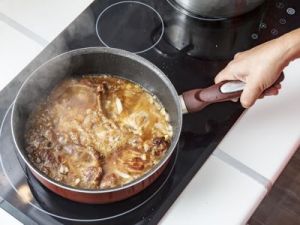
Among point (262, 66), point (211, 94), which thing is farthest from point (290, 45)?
point (211, 94)

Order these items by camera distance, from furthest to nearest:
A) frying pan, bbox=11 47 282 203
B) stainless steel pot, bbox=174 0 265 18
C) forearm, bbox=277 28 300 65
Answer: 1. stainless steel pot, bbox=174 0 265 18
2. forearm, bbox=277 28 300 65
3. frying pan, bbox=11 47 282 203

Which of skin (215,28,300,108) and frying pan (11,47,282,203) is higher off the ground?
frying pan (11,47,282,203)

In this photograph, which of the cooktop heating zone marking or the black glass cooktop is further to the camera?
the cooktop heating zone marking

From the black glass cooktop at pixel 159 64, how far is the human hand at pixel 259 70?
0.32 ft

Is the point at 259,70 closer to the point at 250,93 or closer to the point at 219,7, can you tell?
the point at 250,93

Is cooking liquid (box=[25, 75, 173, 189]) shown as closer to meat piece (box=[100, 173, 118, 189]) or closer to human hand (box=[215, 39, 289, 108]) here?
meat piece (box=[100, 173, 118, 189])

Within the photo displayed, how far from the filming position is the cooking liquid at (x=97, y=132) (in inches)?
36.9

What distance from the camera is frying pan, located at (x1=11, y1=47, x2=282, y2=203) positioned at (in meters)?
0.87

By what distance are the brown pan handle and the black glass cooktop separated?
7 cm

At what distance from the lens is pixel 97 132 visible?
993 mm

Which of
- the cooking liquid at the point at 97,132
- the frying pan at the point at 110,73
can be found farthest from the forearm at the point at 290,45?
the cooking liquid at the point at 97,132

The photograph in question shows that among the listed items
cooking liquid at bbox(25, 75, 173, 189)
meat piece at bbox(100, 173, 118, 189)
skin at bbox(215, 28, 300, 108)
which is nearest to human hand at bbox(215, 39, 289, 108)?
skin at bbox(215, 28, 300, 108)

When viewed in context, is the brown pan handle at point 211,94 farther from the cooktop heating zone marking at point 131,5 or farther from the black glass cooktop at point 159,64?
the cooktop heating zone marking at point 131,5

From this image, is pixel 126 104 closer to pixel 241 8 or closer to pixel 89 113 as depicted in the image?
pixel 89 113
